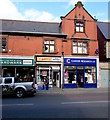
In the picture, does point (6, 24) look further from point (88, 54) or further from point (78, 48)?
point (88, 54)

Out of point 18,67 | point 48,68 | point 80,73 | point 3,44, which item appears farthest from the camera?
point 80,73

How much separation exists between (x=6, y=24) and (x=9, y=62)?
18.2ft

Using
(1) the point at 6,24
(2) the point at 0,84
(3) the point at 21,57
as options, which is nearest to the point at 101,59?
(3) the point at 21,57

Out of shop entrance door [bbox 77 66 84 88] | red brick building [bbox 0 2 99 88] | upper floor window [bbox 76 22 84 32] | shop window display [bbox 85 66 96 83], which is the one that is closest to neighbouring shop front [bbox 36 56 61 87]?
red brick building [bbox 0 2 99 88]

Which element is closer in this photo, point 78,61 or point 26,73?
point 26,73

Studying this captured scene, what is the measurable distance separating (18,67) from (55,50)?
5069 millimetres

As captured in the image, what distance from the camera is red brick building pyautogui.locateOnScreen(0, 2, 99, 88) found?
2170cm

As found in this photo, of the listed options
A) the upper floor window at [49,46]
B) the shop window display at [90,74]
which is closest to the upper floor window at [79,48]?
the shop window display at [90,74]

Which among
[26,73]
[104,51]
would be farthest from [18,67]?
[104,51]

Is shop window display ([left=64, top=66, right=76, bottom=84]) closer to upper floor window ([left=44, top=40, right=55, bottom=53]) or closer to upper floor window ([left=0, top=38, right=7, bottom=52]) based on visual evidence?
upper floor window ([left=44, top=40, right=55, bottom=53])

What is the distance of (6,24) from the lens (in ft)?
76.4

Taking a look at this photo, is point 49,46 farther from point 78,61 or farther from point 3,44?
point 3,44

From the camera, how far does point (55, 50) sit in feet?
74.0

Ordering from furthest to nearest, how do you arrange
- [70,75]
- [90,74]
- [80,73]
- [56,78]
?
1. [90,74]
2. [80,73]
3. [56,78]
4. [70,75]
